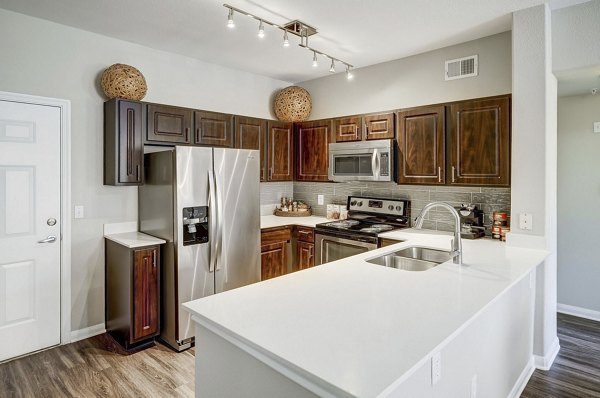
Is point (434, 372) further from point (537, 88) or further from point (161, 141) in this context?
point (161, 141)

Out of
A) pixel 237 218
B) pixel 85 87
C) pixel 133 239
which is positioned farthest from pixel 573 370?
pixel 85 87

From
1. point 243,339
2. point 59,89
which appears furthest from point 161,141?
point 243,339

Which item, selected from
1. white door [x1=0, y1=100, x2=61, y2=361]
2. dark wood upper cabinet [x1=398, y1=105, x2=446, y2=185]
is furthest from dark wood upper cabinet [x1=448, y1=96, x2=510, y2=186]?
white door [x1=0, y1=100, x2=61, y2=361]

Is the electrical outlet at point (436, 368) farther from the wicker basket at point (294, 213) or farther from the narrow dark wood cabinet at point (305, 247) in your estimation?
the wicker basket at point (294, 213)

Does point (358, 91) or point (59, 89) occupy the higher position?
point (358, 91)

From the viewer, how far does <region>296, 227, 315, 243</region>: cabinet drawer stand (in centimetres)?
395

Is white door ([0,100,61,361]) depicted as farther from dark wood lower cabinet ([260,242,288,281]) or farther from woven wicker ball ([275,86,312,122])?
woven wicker ball ([275,86,312,122])

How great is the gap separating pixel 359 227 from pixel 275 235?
0.93m

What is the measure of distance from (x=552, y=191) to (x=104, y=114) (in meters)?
3.93

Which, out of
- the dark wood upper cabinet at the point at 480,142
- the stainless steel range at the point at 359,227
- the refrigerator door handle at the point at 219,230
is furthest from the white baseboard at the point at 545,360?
the refrigerator door handle at the point at 219,230

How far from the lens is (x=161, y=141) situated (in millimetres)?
3441

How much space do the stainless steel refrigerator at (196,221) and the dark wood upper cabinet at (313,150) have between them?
1.02 m

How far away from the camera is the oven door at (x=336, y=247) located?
11.4 feet

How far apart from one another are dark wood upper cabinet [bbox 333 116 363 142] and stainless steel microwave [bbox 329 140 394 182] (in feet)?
0.29
